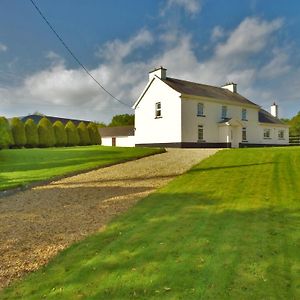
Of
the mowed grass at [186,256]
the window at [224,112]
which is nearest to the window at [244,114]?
the window at [224,112]

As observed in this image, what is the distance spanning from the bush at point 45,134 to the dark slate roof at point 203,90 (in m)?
15.8

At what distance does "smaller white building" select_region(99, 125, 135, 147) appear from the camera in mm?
48812

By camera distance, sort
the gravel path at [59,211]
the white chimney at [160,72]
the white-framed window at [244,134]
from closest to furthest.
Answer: the gravel path at [59,211] → the white chimney at [160,72] → the white-framed window at [244,134]

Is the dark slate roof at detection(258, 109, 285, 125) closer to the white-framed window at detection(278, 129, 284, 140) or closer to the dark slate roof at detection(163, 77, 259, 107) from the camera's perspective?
the white-framed window at detection(278, 129, 284, 140)

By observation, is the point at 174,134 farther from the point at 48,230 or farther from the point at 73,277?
the point at 73,277

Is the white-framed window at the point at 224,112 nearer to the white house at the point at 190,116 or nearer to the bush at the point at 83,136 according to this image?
the white house at the point at 190,116

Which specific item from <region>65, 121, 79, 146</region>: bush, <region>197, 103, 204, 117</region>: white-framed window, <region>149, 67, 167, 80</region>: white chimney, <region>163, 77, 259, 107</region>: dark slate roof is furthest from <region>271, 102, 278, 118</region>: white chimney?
<region>65, 121, 79, 146</region>: bush

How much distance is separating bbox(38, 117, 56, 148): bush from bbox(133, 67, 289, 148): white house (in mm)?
10933

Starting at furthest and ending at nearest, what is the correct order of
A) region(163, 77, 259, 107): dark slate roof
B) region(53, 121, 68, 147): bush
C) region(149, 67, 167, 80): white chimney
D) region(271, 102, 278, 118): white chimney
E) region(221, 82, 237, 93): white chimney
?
region(271, 102, 278, 118): white chimney
region(221, 82, 237, 93): white chimney
region(53, 121, 68, 147): bush
region(149, 67, 167, 80): white chimney
region(163, 77, 259, 107): dark slate roof

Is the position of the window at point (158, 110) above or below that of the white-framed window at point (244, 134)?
above

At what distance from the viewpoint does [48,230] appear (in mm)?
5953

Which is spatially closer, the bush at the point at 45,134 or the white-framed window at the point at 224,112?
the white-framed window at the point at 224,112

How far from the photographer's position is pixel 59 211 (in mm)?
7395

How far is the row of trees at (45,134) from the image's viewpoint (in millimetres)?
34938
